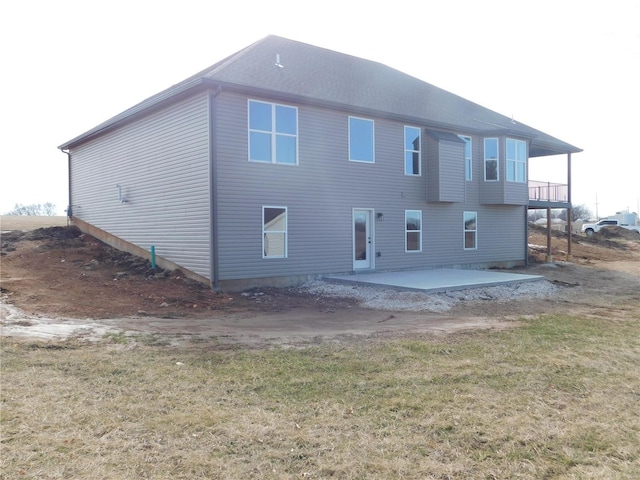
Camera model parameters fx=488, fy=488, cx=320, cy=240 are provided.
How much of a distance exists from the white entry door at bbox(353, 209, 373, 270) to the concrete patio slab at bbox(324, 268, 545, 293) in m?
0.52

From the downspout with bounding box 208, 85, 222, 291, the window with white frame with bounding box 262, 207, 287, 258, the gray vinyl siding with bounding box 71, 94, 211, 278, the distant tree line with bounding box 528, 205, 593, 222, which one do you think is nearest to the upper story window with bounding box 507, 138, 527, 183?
the window with white frame with bounding box 262, 207, 287, 258

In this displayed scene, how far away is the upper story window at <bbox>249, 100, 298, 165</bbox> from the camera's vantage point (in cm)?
1323

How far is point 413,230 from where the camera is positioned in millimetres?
17125

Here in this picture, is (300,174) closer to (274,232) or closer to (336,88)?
(274,232)

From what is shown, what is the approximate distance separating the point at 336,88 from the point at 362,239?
16.3 feet

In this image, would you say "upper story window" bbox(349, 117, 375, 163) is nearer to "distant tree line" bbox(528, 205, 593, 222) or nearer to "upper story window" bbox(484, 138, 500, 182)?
"upper story window" bbox(484, 138, 500, 182)

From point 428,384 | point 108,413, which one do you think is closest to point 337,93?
point 428,384

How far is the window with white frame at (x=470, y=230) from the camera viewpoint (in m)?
19.0

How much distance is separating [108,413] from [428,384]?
10.3 feet

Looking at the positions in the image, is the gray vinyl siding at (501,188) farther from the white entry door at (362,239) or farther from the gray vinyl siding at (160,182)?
the gray vinyl siding at (160,182)

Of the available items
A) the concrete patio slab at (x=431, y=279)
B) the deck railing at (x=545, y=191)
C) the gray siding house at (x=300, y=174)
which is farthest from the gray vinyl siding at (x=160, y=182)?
the deck railing at (x=545, y=191)

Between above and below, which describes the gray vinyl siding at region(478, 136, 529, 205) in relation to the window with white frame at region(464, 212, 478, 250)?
above

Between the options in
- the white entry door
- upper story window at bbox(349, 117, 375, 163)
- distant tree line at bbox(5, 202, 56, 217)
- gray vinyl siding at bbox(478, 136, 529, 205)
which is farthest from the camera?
distant tree line at bbox(5, 202, 56, 217)

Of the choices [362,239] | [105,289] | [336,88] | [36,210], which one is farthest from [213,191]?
[36,210]
